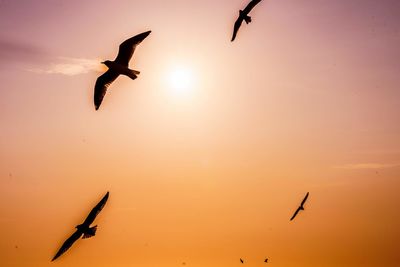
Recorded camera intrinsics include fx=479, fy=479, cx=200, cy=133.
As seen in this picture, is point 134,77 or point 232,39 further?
point 232,39

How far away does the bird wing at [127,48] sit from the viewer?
936 inches

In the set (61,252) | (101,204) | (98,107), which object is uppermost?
(98,107)

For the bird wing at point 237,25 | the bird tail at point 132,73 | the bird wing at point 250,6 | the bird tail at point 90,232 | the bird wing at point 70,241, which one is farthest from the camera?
the bird wing at point 237,25

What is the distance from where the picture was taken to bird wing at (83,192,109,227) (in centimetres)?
2500

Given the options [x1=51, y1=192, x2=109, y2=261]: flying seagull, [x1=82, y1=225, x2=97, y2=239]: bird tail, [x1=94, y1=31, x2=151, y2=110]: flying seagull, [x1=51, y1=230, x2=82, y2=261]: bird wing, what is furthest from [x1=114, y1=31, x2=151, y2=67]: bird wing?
[x1=51, y1=230, x2=82, y2=261]: bird wing

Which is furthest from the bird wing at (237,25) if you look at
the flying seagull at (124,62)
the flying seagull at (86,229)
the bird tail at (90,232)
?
the bird tail at (90,232)

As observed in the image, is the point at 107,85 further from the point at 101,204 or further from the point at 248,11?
the point at 248,11

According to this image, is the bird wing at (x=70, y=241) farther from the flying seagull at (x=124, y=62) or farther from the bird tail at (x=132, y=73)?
the bird tail at (x=132, y=73)

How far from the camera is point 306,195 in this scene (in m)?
36.6

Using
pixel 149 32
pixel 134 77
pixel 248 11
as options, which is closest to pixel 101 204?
pixel 134 77

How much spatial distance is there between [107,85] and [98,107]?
1.59 meters

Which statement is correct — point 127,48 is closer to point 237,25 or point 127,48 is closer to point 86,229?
point 237,25

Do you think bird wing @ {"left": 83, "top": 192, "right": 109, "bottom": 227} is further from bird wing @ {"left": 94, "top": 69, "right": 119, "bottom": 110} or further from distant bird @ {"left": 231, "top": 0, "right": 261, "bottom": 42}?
distant bird @ {"left": 231, "top": 0, "right": 261, "bottom": 42}

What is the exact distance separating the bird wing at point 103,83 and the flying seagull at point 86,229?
16.6 ft
